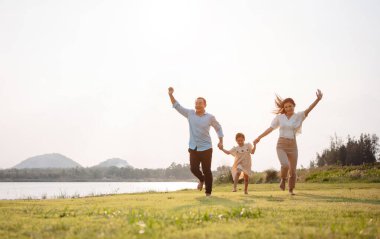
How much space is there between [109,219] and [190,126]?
19.7 ft

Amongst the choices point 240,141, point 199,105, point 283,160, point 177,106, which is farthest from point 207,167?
point 240,141

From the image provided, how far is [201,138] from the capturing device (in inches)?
429

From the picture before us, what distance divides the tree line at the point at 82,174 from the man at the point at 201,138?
9565 cm

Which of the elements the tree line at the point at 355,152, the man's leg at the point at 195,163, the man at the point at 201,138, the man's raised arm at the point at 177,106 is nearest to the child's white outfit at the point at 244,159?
the man at the point at 201,138

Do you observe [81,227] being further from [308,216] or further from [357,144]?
[357,144]

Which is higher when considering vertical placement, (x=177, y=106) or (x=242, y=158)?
(x=177, y=106)

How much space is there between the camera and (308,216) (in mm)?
5641

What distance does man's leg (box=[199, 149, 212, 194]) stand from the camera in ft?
35.2

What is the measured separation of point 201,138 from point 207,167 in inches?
31.5

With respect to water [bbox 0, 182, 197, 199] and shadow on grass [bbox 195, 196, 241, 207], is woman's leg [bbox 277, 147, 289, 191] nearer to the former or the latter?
shadow on grass [bbox 195, 196, 241, 207]

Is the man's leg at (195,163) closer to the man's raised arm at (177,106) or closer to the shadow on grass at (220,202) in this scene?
the man's raised arm at (177,106)

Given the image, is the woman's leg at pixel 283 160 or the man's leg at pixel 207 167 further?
the woman's leg at pixel 283 160

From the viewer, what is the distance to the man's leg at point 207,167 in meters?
10.7

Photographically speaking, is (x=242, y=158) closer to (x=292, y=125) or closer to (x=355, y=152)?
(x=292, y=125)
